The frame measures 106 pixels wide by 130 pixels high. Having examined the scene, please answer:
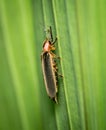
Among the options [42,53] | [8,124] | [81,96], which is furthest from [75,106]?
[8,124]

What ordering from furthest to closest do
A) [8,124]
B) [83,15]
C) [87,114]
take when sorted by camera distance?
[8,124]
[87,114]
[83,15]

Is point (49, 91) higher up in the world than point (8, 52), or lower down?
lower down

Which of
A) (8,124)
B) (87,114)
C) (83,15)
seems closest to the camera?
(83,15)

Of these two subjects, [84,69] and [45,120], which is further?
[45,120]

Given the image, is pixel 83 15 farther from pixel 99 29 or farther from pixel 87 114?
pixel 87 114

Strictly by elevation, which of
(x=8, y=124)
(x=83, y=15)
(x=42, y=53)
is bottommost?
(x=8, y=124)
